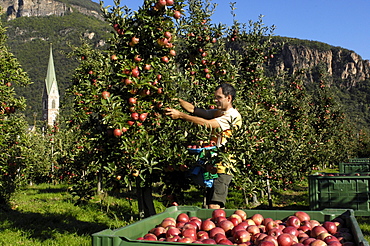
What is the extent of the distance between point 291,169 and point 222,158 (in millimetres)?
7370

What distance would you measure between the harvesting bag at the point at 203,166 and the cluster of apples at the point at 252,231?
69.5 inches

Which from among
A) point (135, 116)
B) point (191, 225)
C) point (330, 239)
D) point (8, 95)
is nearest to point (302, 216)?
point (330, 239)

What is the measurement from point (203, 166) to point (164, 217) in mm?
1867

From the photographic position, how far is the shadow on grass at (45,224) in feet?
21.5

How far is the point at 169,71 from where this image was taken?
530 cm

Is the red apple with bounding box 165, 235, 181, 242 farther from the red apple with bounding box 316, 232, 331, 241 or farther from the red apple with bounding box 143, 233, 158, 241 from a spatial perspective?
the red apple with bounding box 316, 232, 331, 241

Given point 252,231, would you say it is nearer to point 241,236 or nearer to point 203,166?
point 241,236

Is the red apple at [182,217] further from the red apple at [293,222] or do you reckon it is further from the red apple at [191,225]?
the red apple at [293,222]

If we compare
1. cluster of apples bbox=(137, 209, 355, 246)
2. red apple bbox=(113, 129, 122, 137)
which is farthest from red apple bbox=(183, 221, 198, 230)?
red apple bbox=(113, 129, 122, 137)

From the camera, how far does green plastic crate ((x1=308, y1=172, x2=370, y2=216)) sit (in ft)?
22.3

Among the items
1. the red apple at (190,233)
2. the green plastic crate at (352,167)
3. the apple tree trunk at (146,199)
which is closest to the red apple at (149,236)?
the red apple at (190,233)

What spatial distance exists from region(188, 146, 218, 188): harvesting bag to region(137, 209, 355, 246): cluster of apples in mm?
1766

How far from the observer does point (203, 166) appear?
4398 mm

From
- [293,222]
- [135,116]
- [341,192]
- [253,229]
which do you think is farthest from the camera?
[341,192]
